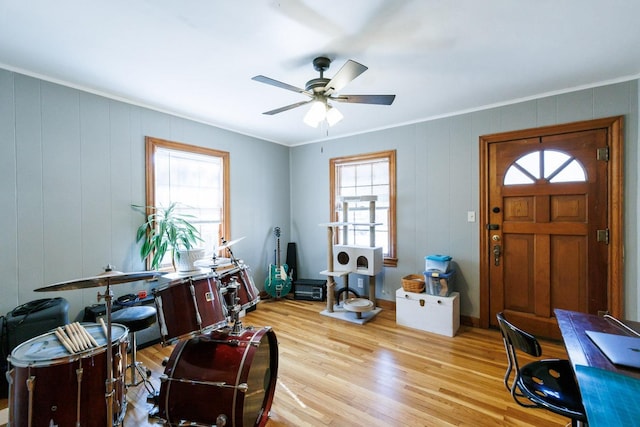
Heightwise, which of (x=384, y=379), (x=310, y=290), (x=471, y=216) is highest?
(x=471, y=216)

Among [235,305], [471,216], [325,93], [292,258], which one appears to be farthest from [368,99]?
[292,258]

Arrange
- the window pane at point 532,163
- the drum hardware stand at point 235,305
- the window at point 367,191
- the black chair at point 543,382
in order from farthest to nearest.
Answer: the window at point 367,191, the window pane at point 532,163, the drum hardware stand at point 235,305, the black chair at point 543,382

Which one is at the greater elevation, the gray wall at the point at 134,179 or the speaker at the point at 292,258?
the gray wall at the point at 134,179

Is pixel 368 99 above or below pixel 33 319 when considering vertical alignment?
above

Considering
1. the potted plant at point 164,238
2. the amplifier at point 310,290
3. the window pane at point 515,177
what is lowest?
the amplifier at point 310,290

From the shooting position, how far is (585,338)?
1321 millimetres

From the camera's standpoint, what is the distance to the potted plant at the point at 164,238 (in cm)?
294

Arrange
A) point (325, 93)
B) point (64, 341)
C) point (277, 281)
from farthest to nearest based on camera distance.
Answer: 1. point (277, 281)
2. point (325, 93)
3. point (64, 341)

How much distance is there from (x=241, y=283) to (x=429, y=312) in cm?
215

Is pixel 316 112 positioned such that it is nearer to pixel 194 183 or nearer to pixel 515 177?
pixel 194 183

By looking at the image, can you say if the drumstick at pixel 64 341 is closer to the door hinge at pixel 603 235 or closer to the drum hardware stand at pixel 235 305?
the drum hardware stand at pixel 235 305

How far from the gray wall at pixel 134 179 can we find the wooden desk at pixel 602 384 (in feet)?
6.54

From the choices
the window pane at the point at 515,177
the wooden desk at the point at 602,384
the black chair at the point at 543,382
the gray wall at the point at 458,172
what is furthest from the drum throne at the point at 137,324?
the window pane at the point at 515,177

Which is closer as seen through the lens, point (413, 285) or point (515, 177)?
point (515, 177)
